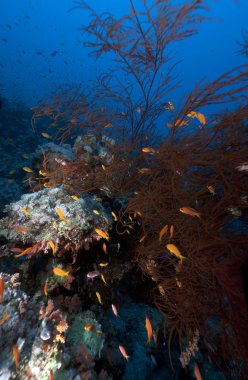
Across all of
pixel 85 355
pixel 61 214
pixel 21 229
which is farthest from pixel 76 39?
pixel 85 355

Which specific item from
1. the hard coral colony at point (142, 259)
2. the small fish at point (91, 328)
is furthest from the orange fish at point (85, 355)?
the small fish at point (91, 328)

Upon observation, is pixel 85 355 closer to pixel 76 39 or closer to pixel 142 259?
pixel 142 259

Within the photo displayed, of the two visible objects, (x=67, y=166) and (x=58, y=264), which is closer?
(x=58, y=264)

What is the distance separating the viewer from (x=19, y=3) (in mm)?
115812

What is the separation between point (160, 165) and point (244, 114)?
1592mm

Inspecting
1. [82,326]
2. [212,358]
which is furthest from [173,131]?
[212,358]

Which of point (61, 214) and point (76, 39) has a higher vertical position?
point (76, 39)

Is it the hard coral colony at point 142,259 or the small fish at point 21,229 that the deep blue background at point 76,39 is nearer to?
the hard coral colony at point 142,259

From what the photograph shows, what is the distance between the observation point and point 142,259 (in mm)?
4168

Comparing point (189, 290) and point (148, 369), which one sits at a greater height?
point (189, 290)

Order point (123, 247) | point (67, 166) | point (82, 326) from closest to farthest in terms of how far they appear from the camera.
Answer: point (82, 326) < point (123, 247) < point (67, 166)

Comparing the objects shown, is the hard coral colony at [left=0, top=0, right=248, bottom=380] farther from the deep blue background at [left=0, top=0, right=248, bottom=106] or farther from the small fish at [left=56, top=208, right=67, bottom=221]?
the deep blue background at [left=0, top=0, right=248, bottom=106]

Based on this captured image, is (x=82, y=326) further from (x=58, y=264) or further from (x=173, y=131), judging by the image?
(x=173, y=131)

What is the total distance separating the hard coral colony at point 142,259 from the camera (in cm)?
284
